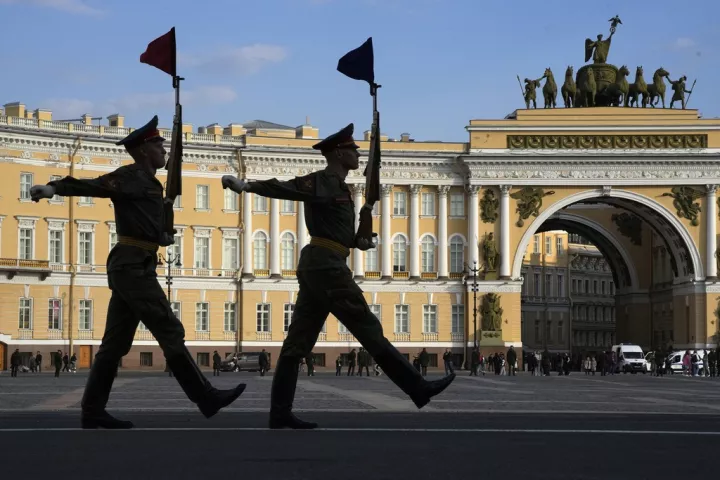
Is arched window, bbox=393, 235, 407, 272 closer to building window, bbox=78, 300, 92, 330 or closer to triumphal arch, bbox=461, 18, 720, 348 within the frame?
triumphal arch, bbox=461, 18, 720, 348

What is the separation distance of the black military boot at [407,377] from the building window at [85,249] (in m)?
58.6

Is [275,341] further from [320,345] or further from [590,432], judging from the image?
[590,432]

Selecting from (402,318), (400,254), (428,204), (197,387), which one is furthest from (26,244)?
(197,387)

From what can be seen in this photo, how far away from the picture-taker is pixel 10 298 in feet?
218

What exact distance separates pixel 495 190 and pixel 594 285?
207ft

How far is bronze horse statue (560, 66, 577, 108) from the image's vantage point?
7525 centimetres

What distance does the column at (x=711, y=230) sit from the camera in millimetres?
73938

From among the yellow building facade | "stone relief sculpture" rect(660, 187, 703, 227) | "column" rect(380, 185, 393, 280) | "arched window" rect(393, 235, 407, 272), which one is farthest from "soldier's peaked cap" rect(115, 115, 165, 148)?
"stone relief sculpture" rect(660, 187, 703, 227)

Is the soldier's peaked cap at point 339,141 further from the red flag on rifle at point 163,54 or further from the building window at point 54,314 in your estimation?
the building window at point 54,314

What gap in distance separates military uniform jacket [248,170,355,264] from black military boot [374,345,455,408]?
1.00 m

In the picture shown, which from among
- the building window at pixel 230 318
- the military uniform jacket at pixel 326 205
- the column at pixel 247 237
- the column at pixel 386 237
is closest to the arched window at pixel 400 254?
the column at pixel 386 237

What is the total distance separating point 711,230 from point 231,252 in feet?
80.8

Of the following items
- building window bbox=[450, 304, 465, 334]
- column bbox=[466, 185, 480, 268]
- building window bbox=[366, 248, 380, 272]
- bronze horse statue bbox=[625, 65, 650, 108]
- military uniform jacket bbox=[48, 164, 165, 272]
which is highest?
bronze horse statue bbox=[625, 65, 650, 108]

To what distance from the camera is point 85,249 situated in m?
69.7
